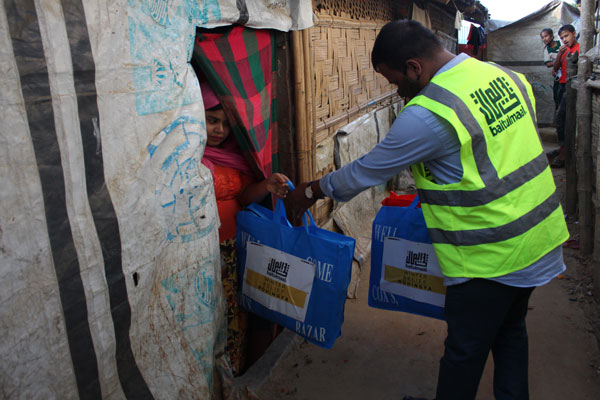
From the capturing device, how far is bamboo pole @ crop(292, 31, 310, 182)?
2815 mm

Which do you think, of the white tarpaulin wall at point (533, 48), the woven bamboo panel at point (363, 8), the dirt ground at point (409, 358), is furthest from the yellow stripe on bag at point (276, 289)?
the white tarpaulin wall at point (533, 48)

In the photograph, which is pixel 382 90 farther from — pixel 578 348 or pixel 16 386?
pixel 16 386

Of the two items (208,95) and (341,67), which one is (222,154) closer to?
(208,95)

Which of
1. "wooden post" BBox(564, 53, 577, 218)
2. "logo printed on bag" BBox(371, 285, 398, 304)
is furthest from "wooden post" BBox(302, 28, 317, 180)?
"wooden post" BBox(564, 53, 577, 218)

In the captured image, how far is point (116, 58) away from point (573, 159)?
5.74 meters

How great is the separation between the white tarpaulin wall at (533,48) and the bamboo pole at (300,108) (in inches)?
468

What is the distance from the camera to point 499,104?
70.2 inches

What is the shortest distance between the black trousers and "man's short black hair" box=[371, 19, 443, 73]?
0.99m

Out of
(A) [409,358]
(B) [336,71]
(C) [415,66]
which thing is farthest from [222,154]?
(B) [336,71]

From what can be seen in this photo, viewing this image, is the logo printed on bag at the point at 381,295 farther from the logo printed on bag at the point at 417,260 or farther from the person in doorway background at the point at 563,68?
the person in doorway background at the point at 563,68

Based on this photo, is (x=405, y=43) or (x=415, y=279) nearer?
(x=405, y=43)

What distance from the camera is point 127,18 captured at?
5.09 feet

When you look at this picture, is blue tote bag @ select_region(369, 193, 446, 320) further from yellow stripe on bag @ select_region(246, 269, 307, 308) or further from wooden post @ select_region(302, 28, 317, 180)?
wooden post @ select_region(302, 28, 317, 180)

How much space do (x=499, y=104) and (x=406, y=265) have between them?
966 mm
